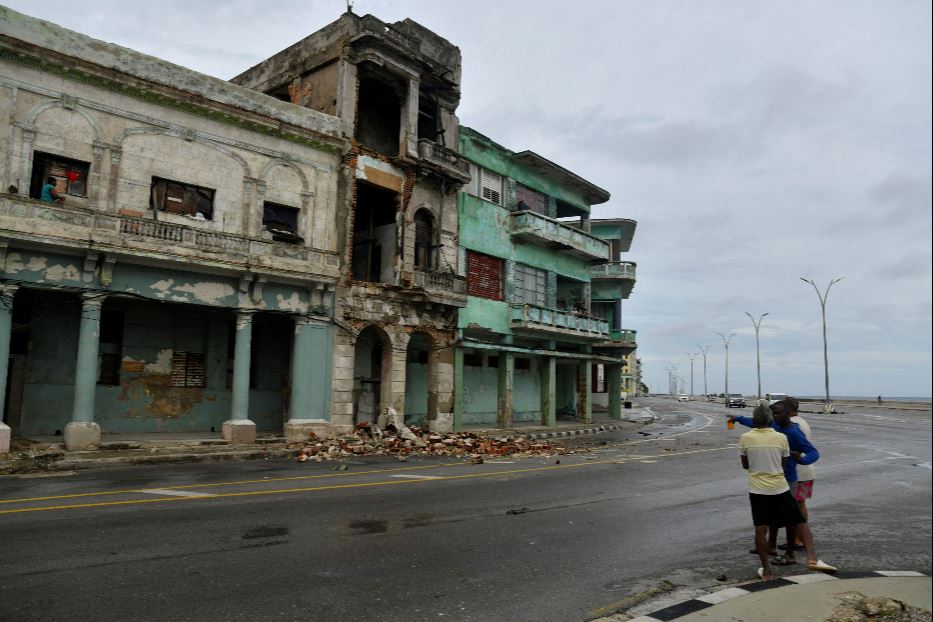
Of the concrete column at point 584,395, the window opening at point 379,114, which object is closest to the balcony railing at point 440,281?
the window opening at point 379,114

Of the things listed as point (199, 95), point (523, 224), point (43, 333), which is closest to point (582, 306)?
point (523, 224)

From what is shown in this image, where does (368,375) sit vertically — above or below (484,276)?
below

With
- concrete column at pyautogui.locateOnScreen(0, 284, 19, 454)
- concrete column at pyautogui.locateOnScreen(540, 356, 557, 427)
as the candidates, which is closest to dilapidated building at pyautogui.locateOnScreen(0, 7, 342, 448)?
concrete column at pyautogui.locateOnScreen(0, 284, 19, 454)

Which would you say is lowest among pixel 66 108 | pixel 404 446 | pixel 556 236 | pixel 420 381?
pixel 404 446

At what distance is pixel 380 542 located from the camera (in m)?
7.12

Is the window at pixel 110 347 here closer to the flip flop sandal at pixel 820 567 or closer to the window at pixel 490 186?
the window at pixel 490 186

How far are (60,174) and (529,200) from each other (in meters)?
20.9

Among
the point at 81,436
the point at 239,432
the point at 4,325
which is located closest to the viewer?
the point at 4,325

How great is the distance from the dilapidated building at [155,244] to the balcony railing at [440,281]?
6.32ft

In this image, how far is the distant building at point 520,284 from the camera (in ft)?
90.9

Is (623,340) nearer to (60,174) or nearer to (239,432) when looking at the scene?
(239,432)

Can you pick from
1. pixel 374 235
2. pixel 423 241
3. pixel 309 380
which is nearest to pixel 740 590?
pixel 309 380

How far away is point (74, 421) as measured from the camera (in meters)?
15.6

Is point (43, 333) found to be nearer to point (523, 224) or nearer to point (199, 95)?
point (199, 95)
